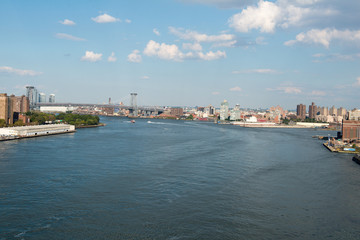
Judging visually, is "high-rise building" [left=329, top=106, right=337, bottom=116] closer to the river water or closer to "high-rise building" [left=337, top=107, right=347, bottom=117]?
"high-rise building" [left=337, top=107, right=347, bottom=117]

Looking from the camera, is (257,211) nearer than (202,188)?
Yes

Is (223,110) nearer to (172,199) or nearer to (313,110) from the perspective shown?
(313,110)

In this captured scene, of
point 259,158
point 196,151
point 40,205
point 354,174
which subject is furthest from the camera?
point 196,151

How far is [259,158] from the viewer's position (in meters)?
15.2

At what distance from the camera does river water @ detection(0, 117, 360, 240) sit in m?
6.24

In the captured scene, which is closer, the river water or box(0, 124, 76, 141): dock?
the river water

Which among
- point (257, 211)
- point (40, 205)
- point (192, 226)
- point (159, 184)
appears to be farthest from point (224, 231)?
point (40, 205)

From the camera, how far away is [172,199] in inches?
313

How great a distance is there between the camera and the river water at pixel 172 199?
624 cm

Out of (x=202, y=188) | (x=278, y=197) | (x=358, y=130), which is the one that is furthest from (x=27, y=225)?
(x=358, y=130)

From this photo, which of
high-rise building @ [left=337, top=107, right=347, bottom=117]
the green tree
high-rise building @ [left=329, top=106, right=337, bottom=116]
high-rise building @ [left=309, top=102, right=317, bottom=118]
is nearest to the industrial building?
the green tree

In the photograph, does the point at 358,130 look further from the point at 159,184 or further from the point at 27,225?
the point at 27,225

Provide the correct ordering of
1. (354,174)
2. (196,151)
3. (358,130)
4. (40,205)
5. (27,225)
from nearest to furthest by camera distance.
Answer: (27,225), (40,205), (354,174), (196,151), (358,130)

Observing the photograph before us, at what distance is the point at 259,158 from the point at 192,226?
942 centimetres
